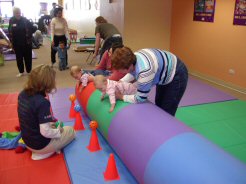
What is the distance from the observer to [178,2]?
6.57m

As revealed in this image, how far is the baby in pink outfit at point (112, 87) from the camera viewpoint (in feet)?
8.79

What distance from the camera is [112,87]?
2.74 m

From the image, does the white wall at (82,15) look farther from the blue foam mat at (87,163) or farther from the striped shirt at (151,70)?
the striped shirt at (151,70)

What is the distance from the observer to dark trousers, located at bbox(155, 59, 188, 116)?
8.34ft

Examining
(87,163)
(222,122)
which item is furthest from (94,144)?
(222,122)

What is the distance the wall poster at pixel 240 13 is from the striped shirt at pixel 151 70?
297 centimetres

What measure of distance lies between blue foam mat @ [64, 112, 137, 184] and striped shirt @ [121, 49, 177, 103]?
0.63 m

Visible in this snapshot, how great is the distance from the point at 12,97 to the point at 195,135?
350cm

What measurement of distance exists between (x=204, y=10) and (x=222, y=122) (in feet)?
10.3

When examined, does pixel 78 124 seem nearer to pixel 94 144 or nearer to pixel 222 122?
pixel 94 144

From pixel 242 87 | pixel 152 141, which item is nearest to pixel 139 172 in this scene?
pixel 152 141

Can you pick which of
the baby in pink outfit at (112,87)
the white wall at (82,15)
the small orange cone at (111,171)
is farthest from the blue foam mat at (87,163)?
the white wall at (82,15)

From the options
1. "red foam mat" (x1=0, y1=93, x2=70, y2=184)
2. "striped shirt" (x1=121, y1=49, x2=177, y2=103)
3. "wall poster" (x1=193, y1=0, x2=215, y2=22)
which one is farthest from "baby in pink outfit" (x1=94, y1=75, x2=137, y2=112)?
"wall poster" (x1=193, y1=0, x2=215, y2=22)

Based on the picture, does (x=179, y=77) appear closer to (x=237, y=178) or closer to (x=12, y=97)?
(x=237, y=178)
